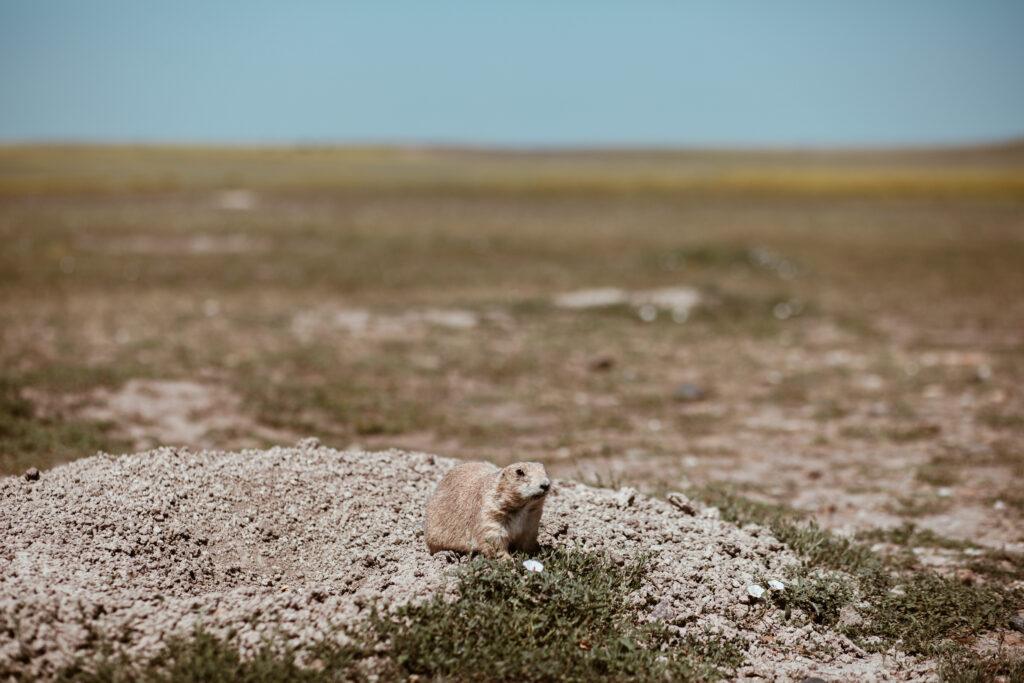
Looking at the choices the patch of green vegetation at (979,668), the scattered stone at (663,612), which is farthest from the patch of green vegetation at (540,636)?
the patch of green vegetation at (979,668)

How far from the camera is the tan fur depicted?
4336 millimetres

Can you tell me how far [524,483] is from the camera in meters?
4.29

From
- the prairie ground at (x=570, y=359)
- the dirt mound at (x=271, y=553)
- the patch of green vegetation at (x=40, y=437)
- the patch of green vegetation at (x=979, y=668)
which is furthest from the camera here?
the prairie ground at (x=570, y=359)

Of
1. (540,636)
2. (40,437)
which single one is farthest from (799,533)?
(40,437)

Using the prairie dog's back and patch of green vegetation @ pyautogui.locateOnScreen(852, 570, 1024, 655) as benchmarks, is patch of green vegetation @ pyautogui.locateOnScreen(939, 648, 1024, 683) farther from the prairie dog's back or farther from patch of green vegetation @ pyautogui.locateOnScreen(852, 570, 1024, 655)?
the prairie dog's back

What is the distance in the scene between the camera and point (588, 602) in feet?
14.8

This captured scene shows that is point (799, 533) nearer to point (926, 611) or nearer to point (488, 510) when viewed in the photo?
point (926, 611)

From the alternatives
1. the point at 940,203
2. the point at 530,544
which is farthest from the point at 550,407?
the point at 940,203

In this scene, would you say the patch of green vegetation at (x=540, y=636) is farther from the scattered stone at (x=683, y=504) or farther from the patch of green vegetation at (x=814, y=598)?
the scattered stone at (x=683, y=504)

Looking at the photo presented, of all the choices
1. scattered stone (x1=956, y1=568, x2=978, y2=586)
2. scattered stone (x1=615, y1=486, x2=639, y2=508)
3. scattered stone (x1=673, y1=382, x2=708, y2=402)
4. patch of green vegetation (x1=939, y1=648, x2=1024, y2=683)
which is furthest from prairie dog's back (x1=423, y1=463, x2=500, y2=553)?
scattered stone (x1=673, y1=382, x2=708, y2=402)

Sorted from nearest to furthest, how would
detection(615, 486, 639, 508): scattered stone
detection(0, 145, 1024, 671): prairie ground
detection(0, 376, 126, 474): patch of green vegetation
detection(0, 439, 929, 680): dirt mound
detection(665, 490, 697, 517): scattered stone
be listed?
detection(0, 439, 929, 680): dirt mound
detection(615, 486, 639, 508): scattered stone
detection(665, 490, 697, 517): scattered stone
detection(0, 376, 126, 474): patch of green vegetation
detection(0, 145, 1024, 671): prairie ground

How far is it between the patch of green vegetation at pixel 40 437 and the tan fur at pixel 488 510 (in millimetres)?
4383

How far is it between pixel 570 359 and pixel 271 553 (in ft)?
25.1

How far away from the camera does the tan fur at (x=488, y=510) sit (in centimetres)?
434
